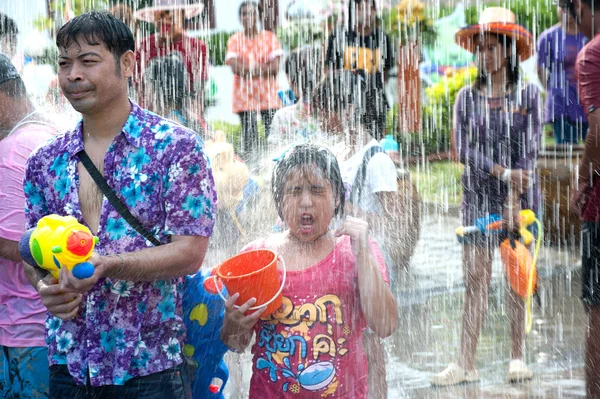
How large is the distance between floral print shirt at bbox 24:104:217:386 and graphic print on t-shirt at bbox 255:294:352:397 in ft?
1.60

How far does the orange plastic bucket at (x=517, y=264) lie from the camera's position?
17.3ft

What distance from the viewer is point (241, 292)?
10.6 ft

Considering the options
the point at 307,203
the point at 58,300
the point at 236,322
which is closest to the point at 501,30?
the point at 307,203

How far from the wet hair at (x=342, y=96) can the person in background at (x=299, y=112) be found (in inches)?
5.7

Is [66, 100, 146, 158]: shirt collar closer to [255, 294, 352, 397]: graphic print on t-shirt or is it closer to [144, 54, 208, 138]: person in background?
[255, 294, 352, 397]: graphic print on t-shirt

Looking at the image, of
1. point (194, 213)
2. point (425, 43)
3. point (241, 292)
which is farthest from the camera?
point (425, 43)

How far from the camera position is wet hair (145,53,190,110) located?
5539mm

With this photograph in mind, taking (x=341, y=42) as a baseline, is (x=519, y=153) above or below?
below

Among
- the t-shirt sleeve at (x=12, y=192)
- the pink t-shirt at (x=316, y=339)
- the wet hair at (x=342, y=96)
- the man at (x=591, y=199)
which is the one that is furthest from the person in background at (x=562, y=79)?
the t-shirt sleeve at (x=12, y=192)

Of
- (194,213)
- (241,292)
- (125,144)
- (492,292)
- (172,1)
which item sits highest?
(172,1)

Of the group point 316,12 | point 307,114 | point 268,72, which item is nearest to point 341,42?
point 268,72

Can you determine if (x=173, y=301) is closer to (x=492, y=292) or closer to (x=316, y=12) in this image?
(x=492, y=292)

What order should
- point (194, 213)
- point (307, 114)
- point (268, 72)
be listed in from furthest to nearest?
point (268, 72), point (307, 114), point (194, 213)

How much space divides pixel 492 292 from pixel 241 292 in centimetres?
396
